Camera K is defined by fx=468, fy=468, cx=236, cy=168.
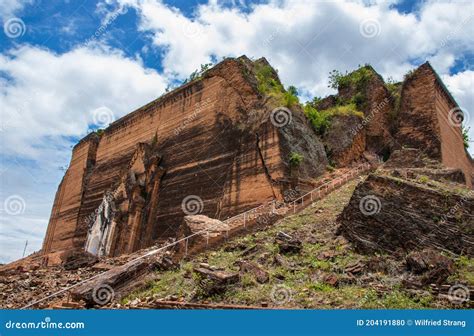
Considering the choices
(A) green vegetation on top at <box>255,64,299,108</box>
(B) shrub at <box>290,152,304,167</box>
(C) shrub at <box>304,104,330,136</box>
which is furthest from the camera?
(C) shrub at <box>304,104,330,136</box>

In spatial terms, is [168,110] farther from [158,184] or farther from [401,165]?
[401,165]

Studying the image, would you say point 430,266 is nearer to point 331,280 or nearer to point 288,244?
point 331,280

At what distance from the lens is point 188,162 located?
60.0ft

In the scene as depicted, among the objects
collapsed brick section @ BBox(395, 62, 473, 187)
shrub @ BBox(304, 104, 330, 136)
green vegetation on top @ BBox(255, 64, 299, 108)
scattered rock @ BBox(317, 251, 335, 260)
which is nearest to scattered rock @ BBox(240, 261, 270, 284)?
scattered rock @ BBox(317, 251, 335, 260)

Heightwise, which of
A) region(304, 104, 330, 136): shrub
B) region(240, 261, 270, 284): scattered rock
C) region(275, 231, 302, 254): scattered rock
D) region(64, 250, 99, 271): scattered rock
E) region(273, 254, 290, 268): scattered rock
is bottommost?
region(240, 261, 270, 284): scattered rock

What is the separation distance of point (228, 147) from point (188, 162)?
8.03 feet

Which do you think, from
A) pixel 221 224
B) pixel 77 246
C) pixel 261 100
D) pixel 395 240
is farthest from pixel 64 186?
pixel 395 240

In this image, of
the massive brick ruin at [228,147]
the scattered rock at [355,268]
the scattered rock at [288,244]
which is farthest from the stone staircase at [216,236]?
the scattered rock at [355,268]

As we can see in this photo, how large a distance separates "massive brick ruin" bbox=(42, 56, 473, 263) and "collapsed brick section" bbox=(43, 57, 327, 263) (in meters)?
0.04

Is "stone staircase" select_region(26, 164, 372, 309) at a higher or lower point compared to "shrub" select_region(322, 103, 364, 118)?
lower

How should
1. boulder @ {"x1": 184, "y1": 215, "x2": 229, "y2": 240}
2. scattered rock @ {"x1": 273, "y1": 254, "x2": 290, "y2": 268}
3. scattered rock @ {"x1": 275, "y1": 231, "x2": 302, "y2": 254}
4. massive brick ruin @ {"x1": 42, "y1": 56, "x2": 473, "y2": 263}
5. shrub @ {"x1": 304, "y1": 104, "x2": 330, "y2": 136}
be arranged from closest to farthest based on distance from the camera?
scattered rock @ {"x1": 273, "y1": 254, "x2": 290, "y2": 268} < scattered rock @ {"x1": 275, "y1": 231, "x2": 302, "y2": 254} < boulder @ {"x1": 184, "y1": 215, "x2": 229, "y2": 240} < massive brick ruin @ {"x1": 42, "y1": 56, "x2": 473, "y2": 263} < shrub @ {"x1": 304, "y1": 104, "x2": 330, "y2": 136}

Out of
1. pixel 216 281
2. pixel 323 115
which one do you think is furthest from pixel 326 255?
pixel 323 115

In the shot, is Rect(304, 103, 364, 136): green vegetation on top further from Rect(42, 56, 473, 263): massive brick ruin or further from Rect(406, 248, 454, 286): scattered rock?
Rect(406, 248, 454, 286): scattered rock

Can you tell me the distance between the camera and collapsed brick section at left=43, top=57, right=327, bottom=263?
592 inches
